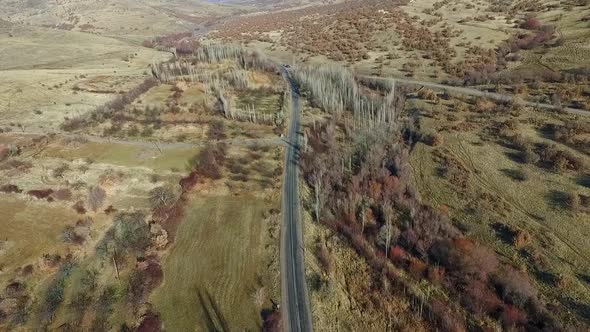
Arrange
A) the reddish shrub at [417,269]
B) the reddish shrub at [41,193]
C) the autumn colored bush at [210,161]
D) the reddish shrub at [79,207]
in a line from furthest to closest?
the autumn colored bush at [210,161]
the reddish shrub at [41,193]
the reddish shrub at [79,207]
the reddish shrub at [417,269]

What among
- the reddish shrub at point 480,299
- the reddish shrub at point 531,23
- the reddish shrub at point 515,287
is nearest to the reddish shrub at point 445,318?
the reddish shrub at point 480,299

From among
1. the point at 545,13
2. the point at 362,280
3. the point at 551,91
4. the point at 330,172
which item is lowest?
the point at 362,280

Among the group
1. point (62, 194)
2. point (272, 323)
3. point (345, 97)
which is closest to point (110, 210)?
point (62, 194)

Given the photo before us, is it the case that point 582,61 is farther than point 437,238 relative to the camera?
Yes

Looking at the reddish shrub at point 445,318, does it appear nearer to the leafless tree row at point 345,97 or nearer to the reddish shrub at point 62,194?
the leafless tree row at point 345,97

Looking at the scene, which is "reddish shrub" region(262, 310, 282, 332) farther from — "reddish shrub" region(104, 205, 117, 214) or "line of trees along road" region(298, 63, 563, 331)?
"reddish shrub" region(104, 205, 117, 214)

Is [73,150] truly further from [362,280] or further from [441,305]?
[441,305]

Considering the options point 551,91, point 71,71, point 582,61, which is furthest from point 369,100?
point 71,71

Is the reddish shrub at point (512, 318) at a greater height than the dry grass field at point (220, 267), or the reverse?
the dry grass field at point (220, 267)
